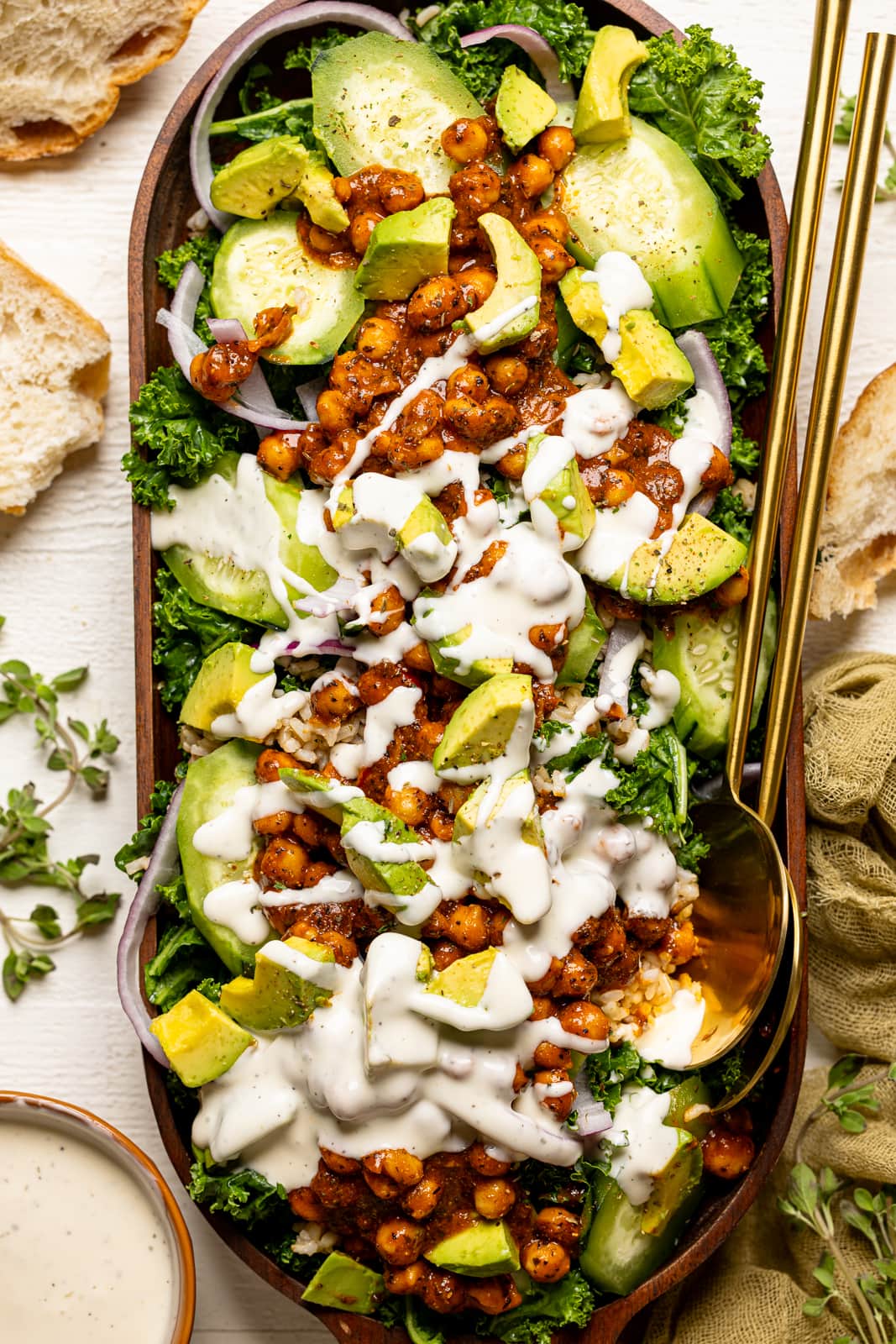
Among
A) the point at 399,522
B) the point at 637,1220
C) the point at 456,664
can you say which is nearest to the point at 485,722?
the point at 456,664

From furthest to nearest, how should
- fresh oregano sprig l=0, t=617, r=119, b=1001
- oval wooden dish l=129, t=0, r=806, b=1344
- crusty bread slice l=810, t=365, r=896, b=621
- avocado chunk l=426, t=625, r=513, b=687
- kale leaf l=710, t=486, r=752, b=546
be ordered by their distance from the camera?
fresh oregano sprig l=0, t=617, r=119, b=1001 < crusty bread slice l=810, t=365, r=896, b=621 < kale leaf l=710, t=486, r=752, b=546 < oval wooden dish l=129, t=0, r=806, b=1344 < avocado chunk l=426, t=625, r=513, b=687

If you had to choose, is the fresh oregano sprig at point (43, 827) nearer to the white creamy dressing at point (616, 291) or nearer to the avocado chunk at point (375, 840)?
the avocado chunk at point (375, 840)

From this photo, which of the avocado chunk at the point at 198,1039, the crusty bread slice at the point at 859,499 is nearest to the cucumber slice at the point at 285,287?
the crusty bread slice at the point at 859,499

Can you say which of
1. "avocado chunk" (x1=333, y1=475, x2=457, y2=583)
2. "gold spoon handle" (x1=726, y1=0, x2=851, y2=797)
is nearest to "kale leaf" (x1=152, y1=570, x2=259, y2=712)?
"avocado chunk" (x1=333, y1=475, x2=457, y2=583)

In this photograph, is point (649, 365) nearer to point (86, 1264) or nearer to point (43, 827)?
point (43, 827)

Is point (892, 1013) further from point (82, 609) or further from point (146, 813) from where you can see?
point (82, 609)

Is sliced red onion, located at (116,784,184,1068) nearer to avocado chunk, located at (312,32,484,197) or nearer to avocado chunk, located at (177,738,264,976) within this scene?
avocado chunk, located at (177,738,264,976)
